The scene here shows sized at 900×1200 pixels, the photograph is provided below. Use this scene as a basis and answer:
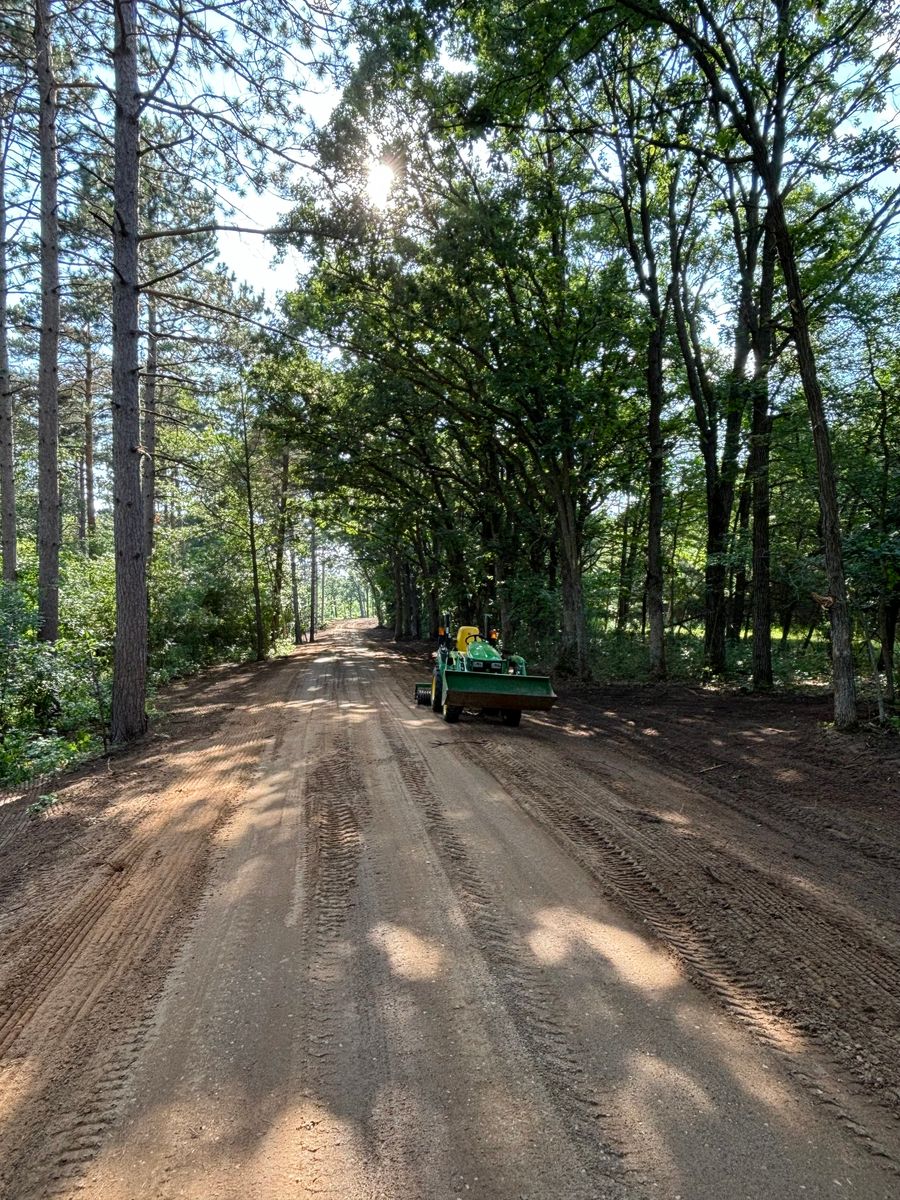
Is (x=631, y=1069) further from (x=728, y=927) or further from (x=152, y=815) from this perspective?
(x=152, y=815)

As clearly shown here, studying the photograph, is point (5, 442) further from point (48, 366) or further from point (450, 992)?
point (450, 992)

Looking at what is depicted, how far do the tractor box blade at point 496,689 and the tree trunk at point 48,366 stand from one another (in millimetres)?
7883

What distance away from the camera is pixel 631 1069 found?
92.8 inches

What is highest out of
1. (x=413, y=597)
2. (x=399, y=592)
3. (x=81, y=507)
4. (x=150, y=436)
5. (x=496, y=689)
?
(x=81, y=507)

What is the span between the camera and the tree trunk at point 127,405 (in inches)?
316

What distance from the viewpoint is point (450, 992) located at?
9.30ft

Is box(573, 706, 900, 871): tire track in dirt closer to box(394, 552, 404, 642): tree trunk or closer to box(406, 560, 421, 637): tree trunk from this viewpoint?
box(394, 552, 404, 642): tree trunk

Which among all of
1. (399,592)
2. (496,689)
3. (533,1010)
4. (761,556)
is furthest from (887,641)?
(399,592)

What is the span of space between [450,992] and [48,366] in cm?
1350

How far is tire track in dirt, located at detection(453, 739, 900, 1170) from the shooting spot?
237cm

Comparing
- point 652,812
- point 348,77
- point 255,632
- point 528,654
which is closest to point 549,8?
point 348,77

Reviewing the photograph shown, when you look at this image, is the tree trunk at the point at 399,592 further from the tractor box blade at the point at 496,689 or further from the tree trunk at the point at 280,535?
the tractor box blade at the point at 496,689

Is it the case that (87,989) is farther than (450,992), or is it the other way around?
(87,989)

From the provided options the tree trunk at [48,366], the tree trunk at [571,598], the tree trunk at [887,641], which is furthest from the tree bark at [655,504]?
the tree trunk at [48,366]
